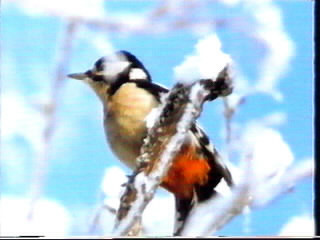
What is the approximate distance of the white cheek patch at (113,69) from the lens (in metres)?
1.79

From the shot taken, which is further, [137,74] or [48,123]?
[137,74]

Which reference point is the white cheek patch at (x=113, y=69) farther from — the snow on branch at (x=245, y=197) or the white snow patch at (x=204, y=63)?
the snow on branch at (x=245, y=197)

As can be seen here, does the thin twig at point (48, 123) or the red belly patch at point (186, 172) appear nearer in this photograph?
the thin twig at point (48, 123)

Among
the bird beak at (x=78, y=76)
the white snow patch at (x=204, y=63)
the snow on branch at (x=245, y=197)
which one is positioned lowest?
the snow on branch at (x=245, y=197)

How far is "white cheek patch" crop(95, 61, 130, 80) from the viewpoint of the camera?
1793mm

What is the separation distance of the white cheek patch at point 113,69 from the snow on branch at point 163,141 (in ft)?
0.42

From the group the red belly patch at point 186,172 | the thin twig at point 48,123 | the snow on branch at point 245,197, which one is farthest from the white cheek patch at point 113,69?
the snow on branch at point 245,197

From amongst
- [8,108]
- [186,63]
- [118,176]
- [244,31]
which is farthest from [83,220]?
[244,31]

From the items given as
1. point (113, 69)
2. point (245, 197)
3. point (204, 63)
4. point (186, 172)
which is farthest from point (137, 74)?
point (245, 197)

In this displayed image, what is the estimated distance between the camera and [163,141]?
1810mm

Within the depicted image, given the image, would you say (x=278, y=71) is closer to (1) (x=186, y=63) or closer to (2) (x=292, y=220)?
(1) (x=186, y=63)

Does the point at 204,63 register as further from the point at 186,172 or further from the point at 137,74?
the point at 186,172

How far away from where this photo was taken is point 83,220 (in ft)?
5.78

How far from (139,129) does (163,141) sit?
7 cm
